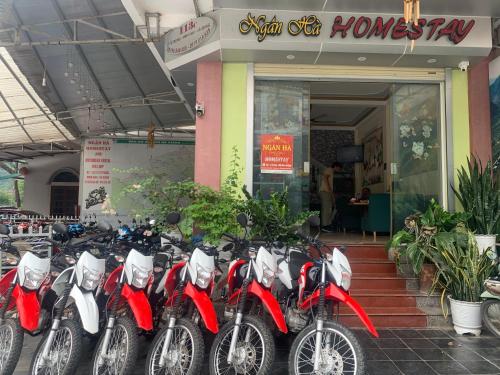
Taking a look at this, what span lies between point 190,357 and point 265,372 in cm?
50

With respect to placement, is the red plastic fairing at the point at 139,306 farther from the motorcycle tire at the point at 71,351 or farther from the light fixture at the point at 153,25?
the light fixture at the point at 153,25

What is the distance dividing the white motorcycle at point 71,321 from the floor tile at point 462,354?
2959 mm

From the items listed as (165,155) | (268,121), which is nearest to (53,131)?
(165,155)

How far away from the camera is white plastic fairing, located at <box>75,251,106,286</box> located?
2701mm

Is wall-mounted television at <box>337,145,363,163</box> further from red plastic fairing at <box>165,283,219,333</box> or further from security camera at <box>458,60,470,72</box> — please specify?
red plastic fairing at <box>165,283,219,333</box>

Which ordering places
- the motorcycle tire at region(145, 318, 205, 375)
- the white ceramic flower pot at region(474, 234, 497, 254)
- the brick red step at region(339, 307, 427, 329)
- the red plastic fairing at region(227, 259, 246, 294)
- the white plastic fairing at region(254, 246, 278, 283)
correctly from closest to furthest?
the motorcycle tire at region(145, 318, 205, 375) → the white plastic fairing at region(254, 246, 278, 283) → the red plastic fairing at region(227, 259, 246, 294) → the brick red step at region(339, 307, 427, 329) → the white ceramic flower pot at region(474, 234, 497, 254)

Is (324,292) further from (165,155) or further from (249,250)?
(165,155)

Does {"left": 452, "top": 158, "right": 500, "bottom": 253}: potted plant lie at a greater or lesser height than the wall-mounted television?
lesser

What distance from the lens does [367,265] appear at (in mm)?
4922

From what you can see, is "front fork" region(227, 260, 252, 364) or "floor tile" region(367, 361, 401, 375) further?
"floor tile" region(367, 361, 401, 375)

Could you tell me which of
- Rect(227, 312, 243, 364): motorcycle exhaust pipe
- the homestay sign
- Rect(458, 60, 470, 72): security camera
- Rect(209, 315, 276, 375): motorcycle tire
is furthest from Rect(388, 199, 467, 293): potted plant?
Rect(227, 312, 243, 364): motorcycle exhaust pipe

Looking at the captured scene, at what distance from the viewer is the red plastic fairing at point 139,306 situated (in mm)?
2658

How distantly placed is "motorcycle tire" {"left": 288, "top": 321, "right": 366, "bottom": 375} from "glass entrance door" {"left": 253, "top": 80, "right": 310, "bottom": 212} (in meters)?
3.10

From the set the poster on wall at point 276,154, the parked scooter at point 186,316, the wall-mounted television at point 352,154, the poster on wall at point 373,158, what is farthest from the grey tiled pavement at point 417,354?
the wall-mounted television at point 352,154
